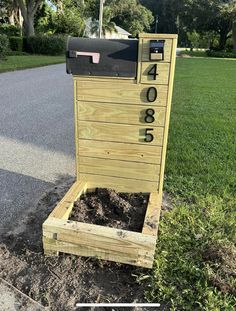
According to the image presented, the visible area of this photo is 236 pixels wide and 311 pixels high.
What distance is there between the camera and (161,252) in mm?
2238

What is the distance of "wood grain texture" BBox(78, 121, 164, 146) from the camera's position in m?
2.51

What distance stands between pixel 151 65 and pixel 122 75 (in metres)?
0.21

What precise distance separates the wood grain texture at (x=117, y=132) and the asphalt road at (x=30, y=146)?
2.74 feet

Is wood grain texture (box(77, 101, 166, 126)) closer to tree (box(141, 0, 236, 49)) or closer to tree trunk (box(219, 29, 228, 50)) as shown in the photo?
tree (box(141, 0, 236, 49))

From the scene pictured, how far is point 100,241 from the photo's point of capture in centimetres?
210

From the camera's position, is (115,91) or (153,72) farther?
(115,91)

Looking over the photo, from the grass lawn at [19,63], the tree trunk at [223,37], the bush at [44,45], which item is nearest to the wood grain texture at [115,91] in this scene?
the grass lawn at [19,63]

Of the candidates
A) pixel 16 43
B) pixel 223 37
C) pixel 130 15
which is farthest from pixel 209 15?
pixel 16 43

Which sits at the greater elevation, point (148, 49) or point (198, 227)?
point (148, 49)

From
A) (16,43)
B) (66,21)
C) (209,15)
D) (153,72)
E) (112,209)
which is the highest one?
(209,15)

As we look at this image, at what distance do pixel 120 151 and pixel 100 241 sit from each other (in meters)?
Answer: 0.78

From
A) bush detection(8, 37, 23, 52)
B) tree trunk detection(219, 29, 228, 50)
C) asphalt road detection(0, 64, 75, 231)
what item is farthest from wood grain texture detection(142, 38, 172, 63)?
tree trunk detection(219, 29, 228, 50)

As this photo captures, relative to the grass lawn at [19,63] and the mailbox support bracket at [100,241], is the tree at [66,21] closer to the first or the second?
the grass lawn at [19,63]

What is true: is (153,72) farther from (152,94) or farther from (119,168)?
(119,168)
